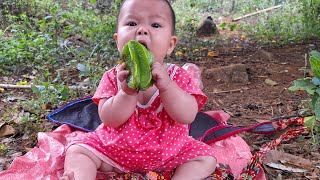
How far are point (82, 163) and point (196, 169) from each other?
2.03 feet

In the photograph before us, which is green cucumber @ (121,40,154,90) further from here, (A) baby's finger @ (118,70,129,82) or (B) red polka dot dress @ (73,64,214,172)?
(B) red polka dot dress @ (73,64,214,172)

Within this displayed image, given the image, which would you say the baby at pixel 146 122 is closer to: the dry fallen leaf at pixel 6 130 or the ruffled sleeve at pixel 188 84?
the ruffled sleeve at pixel 188 84

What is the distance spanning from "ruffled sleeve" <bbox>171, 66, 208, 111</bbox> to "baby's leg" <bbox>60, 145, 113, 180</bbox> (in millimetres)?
614

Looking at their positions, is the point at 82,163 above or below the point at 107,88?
below

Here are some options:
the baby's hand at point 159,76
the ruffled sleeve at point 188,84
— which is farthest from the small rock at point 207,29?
the baby's hand at point 159,76

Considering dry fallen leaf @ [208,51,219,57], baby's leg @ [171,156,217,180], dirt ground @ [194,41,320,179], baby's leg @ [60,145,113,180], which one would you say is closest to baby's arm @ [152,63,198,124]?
baby's leg @ [171,156,217,180]

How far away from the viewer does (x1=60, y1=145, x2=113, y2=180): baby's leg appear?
6.98ft

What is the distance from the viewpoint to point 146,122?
89.8 inches

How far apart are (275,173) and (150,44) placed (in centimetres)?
115

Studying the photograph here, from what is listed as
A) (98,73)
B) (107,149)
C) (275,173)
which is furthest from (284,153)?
(98,73)

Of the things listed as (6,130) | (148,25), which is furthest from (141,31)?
(6,130)

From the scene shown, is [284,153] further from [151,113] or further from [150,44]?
[150,44]

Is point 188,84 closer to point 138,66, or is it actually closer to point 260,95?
point 138,66

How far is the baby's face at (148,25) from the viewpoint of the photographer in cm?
212
